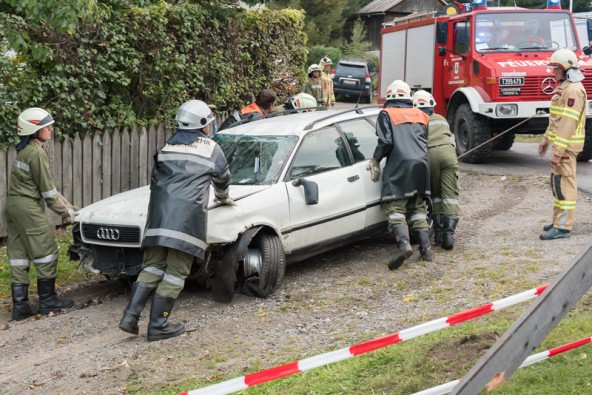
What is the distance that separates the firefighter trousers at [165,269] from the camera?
256 inches

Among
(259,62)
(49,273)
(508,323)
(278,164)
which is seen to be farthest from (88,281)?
(259,62)

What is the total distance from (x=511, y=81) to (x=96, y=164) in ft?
21.9

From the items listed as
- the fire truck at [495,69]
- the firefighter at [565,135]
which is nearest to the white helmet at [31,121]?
the firefighter at [565,135]

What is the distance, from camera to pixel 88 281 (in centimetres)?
855

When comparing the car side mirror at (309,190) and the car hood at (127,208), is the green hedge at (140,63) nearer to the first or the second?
the car hood at (127,208)

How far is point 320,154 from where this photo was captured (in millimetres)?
8258

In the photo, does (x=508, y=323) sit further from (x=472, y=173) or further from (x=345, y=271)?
(x=472, y=173)

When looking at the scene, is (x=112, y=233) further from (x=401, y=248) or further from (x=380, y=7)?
(x=380, y=7)

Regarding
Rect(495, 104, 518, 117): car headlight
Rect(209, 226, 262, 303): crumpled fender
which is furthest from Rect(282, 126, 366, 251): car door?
Rect(495, 104, 518, 117): car headlight

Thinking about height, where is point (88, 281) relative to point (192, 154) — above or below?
below

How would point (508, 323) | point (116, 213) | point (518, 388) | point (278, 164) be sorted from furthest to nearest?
point (278, 164), point (116, 213), point (508, 323), point (518, 388)

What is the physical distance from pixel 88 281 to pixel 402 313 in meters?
3.49

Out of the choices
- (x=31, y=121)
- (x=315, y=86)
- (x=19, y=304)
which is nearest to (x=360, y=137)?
(x=31, y=121)

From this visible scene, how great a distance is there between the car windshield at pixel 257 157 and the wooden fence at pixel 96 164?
2820mm
